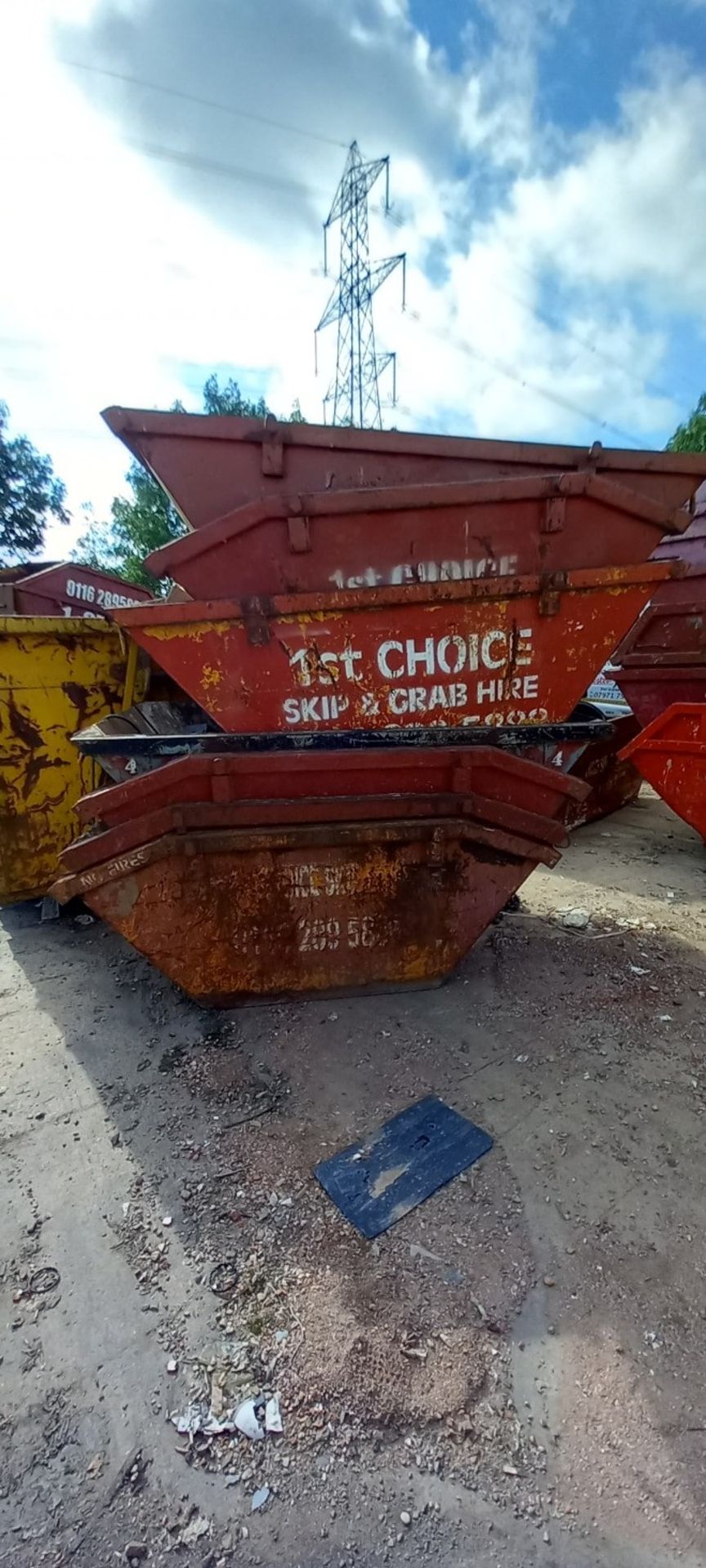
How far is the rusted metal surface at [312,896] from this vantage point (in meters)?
2.51

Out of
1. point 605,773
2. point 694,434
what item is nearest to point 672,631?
point 605,773

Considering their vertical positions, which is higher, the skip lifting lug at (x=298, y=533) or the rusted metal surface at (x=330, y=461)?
the rusted metal surface at (x=330, y=461)

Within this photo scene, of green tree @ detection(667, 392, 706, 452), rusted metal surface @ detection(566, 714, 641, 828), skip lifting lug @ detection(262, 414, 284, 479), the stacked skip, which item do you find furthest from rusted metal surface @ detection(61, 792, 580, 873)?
green tree @ detection(667, 392, 706, 452)

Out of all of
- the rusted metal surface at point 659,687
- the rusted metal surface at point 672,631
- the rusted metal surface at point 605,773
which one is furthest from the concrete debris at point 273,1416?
the rusted metal surface at point 672,631

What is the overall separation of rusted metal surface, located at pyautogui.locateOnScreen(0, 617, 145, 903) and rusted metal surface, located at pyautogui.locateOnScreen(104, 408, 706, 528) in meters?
1.54

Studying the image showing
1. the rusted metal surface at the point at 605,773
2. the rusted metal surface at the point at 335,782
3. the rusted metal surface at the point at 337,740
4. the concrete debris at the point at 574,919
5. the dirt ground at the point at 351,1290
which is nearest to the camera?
the dirt ground at the point at 351,1290

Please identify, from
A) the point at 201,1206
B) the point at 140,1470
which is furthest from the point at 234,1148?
the point at 140,1470

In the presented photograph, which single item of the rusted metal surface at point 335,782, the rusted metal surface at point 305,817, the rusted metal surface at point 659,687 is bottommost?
the rusted metal surface at point 305,817

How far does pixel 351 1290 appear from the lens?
66.0 inches

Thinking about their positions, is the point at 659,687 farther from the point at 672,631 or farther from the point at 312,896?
the point at 312,896

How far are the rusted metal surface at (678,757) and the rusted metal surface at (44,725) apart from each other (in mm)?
3688

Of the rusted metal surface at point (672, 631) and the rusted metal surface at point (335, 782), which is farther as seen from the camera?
the rusted metal surface at point (672, 631)

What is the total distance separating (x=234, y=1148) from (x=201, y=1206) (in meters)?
0.22

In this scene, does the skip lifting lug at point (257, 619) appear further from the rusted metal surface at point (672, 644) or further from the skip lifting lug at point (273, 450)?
the rusted metal surface at point (672, 644)
